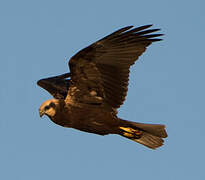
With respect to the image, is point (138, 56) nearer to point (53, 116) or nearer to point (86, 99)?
point (86, 99)

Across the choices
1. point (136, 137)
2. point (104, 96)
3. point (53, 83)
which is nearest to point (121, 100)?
point (104, 96)

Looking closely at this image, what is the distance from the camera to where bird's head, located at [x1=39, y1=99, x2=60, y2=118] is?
9.48 meters

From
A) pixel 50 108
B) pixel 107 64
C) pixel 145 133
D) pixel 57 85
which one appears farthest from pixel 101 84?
pixel 57 85

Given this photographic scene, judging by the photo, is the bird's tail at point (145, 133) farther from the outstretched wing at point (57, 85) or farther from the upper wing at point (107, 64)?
the outstretched wing at point (57, 85)

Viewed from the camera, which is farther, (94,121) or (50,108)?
(94,121)

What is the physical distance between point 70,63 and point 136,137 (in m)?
2.13

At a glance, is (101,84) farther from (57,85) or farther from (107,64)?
(57,85)

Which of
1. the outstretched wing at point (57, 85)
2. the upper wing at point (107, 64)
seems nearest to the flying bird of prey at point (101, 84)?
the upper wing at point (107, 64)

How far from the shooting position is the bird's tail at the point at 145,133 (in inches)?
396

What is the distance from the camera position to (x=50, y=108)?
31.1 feet

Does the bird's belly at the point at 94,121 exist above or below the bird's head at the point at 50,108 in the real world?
below

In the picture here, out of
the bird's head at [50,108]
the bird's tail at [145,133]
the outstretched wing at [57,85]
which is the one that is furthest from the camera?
the outstretched wing at [57,85]

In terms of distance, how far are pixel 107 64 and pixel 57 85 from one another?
7.24ft

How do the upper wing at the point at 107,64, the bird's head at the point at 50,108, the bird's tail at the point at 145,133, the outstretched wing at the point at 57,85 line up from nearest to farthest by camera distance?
the upper wing at the point at 107,64, the bird's head at the point at 50,108, the bird's tail at the point at 145,133, the outstretched wing at the point at 57,85
